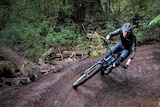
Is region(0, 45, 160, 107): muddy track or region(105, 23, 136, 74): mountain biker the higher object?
region(105, 23, 136, 74): mountain biker

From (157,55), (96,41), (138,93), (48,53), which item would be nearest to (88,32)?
(96,41)

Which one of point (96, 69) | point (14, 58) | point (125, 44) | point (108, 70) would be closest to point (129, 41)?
point (125, 44)

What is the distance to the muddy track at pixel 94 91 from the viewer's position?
6.45 metres

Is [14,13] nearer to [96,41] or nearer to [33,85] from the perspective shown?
[96,41]

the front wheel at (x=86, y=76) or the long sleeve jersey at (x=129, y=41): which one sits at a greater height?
the long sleeve jersey at (x=129, y=41)

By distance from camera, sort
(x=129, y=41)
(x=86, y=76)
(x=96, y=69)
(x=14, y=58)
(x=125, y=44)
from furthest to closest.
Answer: (x=14, y=58)
(x=125, y=44)
(x=129, y=41)
(x=96, y=69)
(x=86, y=76)

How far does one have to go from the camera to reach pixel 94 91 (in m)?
7.14

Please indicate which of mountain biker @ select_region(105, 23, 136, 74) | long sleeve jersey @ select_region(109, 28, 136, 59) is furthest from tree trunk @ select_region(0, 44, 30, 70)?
long sleeve jersey @ select_region(109, 28, 136, 59)

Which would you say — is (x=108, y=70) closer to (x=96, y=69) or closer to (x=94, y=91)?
(x=96, y=69)

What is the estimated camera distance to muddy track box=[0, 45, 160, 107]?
6.45 meters

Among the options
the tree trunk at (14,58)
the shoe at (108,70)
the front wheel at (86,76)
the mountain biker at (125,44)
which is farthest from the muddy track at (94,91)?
the tree trunk at (14,58)

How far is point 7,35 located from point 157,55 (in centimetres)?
617

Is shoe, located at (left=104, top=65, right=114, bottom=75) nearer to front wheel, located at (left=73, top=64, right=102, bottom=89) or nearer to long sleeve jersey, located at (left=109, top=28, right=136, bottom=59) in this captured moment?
front wheel, located at (left=73, top=64, right=102, bottom=89)

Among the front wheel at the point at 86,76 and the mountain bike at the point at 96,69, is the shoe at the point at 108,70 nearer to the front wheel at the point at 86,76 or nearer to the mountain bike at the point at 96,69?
the mountain bike at the point at 96,69
